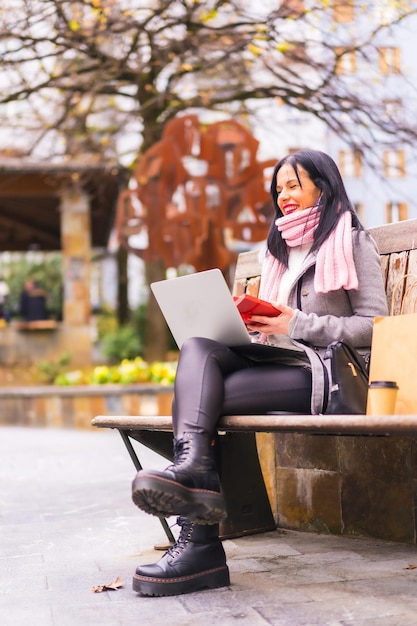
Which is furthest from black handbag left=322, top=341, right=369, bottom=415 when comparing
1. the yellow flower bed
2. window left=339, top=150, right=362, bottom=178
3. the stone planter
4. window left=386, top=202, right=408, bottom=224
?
window left=386, top=202, right=408, bottom=224

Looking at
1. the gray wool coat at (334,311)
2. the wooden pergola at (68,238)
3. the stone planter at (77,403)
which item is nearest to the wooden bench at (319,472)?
the gray wool coat at (334,311)

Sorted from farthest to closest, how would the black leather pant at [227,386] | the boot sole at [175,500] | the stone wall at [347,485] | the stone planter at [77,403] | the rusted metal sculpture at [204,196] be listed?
the rusted metal sculpture at [204,196], the stone planter at [77,403], the stone wall at [347,485], the black leather pant at [227,386], the boot sole at [175,500]

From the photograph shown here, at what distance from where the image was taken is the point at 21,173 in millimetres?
15781

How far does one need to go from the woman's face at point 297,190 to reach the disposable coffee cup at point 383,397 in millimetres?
1064

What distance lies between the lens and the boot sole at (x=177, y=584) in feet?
9.32

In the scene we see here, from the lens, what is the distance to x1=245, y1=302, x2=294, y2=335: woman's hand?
3.09 meters

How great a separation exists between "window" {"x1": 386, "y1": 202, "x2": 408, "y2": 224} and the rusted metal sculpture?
246cm

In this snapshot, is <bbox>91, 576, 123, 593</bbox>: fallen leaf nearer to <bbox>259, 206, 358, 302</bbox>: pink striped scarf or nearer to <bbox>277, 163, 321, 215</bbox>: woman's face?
<bbox>259, 206, 358, 302</bbox>: pink striped scarf

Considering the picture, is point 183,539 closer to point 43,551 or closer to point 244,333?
point 244,333

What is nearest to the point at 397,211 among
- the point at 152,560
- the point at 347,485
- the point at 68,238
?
the point at 68,238

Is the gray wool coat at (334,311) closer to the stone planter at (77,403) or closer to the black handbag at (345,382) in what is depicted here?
the black handbag at (345,382)

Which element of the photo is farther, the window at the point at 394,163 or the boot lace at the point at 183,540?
the window at the point at 394,163

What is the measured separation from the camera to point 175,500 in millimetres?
2551

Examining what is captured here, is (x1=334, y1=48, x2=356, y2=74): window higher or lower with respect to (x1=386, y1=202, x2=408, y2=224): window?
higher
